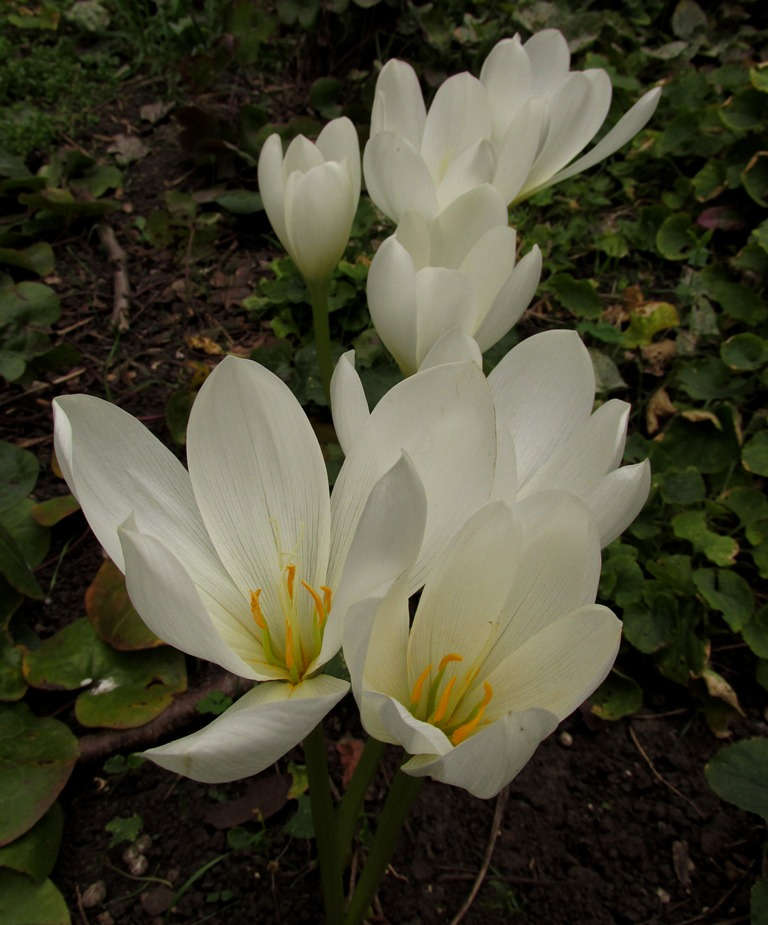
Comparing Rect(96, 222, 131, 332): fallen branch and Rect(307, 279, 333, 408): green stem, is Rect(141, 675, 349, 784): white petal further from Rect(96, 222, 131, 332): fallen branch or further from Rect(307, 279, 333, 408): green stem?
Rect(96, 222, 131, 332): fallen branch

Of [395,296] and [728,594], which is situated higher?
[395,296]

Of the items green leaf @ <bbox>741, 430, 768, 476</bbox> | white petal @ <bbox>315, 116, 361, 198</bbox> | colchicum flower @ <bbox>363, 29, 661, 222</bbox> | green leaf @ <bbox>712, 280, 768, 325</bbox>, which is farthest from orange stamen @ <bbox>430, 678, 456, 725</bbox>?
green leaf @ <bbox>712, 280, 768, 325</bbox>

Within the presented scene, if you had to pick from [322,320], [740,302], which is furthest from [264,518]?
[740,302]

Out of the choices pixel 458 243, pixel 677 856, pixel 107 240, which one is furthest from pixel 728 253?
pixel 107 240

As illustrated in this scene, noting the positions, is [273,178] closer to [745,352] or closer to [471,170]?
[471,170]

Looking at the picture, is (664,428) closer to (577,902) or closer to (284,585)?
(577,902)
